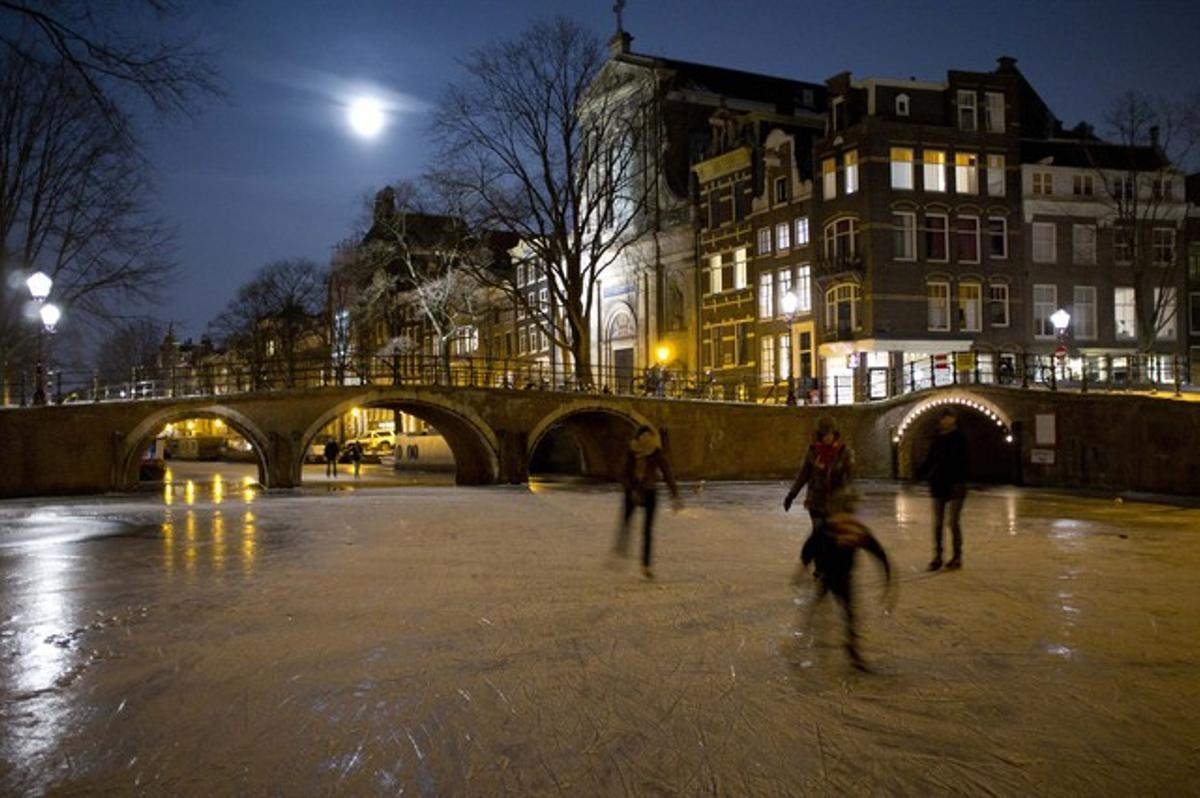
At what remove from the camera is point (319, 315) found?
223 feet

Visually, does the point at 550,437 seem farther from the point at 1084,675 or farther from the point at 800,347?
the point at 1084,675

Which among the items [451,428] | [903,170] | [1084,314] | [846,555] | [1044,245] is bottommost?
[846,555]

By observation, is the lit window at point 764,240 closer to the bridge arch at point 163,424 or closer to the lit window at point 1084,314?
the lit window at point 1084,314

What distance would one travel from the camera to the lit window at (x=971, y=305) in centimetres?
4344

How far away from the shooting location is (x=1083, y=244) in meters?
44.8

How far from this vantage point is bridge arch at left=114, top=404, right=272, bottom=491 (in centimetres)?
3133

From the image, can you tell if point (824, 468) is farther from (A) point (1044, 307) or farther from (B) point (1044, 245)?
(B) point (1044, 245)

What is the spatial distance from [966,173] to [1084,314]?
790 centimetres

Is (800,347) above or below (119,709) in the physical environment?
above

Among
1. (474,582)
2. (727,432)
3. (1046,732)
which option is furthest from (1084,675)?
(727,432)

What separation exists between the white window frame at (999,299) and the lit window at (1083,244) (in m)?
3.55

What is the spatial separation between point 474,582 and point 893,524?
10.2 meters

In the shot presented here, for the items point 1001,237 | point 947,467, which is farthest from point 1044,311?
point 947,467

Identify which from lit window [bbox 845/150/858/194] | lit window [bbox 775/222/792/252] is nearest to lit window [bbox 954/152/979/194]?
lit window [bbox 845/150/858/194]
